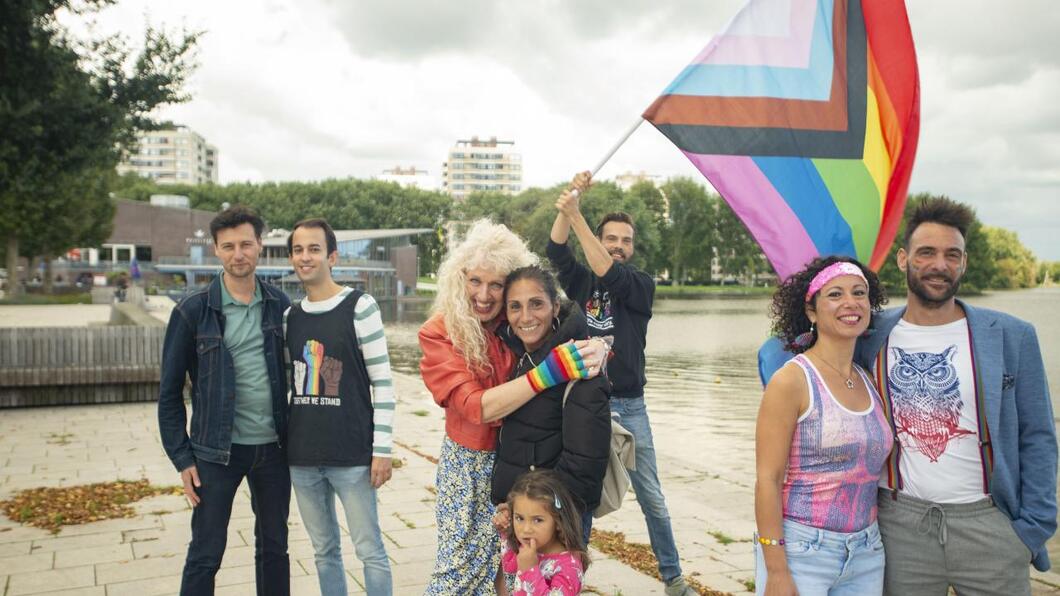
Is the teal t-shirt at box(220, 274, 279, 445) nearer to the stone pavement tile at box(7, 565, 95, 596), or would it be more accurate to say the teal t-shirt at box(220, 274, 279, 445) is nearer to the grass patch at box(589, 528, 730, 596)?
the stone pavement tile at box(7, 565, 95, 596)

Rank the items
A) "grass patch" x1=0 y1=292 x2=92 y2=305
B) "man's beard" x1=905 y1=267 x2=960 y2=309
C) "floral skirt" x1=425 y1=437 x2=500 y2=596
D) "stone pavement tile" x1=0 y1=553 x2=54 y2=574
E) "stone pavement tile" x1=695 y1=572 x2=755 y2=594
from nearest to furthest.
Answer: "man's beard" x1=905 y1=267 x2=960 y2=309, "floral skirt" x1=425 y1=437 x2=500 y2=596, "stone pavement tile" x1=695 y1=572 x2=755 y2=594, "stone pavement tile" x1=0 y1=553 x2=54 y2=574, "grass patch" x1=0 y1=292 x2=92 y2=305

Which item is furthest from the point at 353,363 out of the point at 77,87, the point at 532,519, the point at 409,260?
the point at 409,260

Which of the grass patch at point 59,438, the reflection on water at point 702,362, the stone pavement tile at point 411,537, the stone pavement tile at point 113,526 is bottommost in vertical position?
the reflection on water at point 702,362

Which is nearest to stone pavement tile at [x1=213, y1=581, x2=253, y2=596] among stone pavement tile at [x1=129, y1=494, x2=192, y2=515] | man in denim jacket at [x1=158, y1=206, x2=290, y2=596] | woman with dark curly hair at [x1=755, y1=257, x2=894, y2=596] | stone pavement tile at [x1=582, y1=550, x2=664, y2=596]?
man in denim jacket at [x1=158, y1=206, x2=290, y2=596]

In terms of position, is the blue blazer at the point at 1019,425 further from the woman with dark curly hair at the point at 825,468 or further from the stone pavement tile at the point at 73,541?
the stone pavement tile at the point at 73,541

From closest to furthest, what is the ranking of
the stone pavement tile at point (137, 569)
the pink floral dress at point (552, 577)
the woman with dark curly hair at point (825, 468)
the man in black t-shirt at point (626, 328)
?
the woman with dark curly hair at point (825, 468) < the pink floral dress at point (552, 577) < the man in black t-shirt at point (626, 328) < the stone pavement tile at point (137, 569)

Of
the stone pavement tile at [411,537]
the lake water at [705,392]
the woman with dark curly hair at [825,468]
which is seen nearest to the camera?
the woman with dark curly hair at [825,468]

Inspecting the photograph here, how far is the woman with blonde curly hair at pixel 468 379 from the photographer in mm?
3090

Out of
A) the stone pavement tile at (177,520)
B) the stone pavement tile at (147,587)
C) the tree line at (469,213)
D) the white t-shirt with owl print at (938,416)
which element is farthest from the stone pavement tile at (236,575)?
the tree line at (469,213)

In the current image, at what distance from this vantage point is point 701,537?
5.72 meters

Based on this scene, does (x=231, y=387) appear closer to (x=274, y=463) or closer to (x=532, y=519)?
(x=274, y=463)

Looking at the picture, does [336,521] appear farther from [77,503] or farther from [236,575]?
[77,503]

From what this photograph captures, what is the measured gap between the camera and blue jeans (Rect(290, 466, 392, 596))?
361cm

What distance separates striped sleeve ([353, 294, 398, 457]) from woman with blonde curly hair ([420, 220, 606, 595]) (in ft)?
1.60
